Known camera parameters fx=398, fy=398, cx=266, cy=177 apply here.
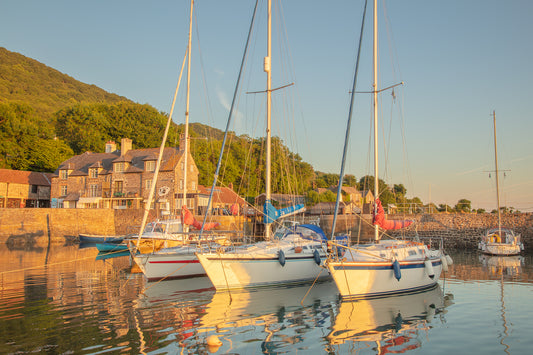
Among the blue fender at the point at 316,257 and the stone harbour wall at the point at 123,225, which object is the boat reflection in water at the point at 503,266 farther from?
the blue fender at the point at 316,257

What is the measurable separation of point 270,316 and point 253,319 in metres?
0.75

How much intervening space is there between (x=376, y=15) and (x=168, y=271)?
18572 mm

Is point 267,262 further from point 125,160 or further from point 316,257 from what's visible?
point 125,160

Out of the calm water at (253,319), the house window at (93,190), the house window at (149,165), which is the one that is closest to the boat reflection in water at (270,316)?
the calm water at (253,319)

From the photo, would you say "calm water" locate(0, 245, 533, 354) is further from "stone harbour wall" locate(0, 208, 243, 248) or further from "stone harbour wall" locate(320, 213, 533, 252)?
"stone harbour wall" locate(0, 208, 243, 248)

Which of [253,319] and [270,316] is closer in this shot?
[253,319]

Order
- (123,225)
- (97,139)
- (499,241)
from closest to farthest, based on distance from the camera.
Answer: (499,241), (123,225), (97,139)

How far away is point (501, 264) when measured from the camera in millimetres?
30031

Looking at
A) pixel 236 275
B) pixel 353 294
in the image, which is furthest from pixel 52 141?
pixel 353 294

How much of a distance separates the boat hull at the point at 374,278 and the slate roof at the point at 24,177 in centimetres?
6228

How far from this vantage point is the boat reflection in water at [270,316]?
1146cm

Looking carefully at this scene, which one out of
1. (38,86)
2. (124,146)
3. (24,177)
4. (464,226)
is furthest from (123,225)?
(38,86)

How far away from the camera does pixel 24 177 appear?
65375 mm

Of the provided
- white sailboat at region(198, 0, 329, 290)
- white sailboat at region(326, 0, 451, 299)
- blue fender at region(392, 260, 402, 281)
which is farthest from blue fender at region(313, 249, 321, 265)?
blue fender at region(392, 260, 402, 281)
